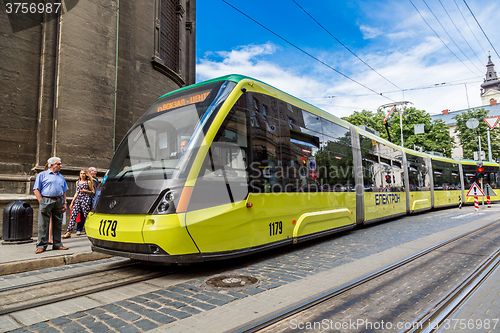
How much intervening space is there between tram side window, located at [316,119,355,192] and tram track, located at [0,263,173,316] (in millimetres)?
4225

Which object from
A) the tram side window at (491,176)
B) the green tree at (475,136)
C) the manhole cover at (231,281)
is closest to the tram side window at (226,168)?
the manhole cover at (231,281)

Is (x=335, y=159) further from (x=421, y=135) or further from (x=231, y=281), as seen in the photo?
(x=421, y=135)

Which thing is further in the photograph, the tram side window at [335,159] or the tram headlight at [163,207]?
the tram side window at [335,159]

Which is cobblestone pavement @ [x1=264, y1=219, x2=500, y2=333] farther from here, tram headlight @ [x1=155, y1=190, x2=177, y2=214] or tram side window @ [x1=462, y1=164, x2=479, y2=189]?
tram side window @ [x1=462, y1=164, x2=479, y2=189]

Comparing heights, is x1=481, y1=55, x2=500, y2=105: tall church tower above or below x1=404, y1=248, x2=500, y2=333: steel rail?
above

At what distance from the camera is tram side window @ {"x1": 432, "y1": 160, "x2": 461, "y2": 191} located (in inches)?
695

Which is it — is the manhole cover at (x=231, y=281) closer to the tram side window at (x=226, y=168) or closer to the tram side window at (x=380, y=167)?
the tram side window at (x=226, y=168)

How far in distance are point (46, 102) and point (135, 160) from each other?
5871mm

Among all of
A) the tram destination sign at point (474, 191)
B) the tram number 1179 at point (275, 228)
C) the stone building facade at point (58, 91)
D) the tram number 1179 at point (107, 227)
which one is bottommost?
the tram number 1179 at point (275, 228)

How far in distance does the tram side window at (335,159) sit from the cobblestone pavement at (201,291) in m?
1.47

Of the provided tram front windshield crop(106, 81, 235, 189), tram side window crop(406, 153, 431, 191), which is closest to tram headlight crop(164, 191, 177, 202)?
tram front windshield crop(106, 81, 235, 189)

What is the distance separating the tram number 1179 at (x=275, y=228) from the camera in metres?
5.65

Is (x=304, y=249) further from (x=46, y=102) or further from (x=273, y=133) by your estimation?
(x=46, y=102)

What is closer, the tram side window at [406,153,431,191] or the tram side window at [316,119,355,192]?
the tram side window at [316,119,355,192]
